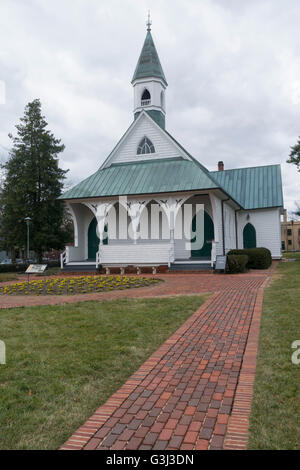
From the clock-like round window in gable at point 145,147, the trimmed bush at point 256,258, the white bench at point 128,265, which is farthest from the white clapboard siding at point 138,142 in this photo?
the white bench at point 128,265

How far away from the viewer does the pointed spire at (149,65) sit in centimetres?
2456

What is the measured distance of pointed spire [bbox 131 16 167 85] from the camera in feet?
80.6

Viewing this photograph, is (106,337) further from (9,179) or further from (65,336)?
(9,179)

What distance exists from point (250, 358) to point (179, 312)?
3.06m

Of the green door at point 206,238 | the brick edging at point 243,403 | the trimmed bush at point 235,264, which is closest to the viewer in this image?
the brick edging at point 243,403

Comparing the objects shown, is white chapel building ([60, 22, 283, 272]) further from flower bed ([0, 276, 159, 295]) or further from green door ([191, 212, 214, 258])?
flower bed ([0, 276, 159, 295])

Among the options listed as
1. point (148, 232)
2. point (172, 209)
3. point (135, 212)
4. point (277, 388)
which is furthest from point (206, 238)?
point (277, 388)

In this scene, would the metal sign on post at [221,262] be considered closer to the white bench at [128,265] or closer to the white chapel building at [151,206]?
the white chapel building at [151,206]

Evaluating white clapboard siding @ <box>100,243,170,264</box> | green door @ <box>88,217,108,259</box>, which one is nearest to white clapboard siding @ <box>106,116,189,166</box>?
green door @ <box>88,217,108,259</box>

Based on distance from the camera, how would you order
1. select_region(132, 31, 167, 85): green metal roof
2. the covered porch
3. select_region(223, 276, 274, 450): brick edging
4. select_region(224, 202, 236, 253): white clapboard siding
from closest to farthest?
1. select_region(223, 276, 274, 450): brick edging
2. the covered porch
3. select_region(224, 202, 236, 253): white clapboard siding
4. select_region(132, 31, 167, 85): green metal roof

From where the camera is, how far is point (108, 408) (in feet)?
12.5

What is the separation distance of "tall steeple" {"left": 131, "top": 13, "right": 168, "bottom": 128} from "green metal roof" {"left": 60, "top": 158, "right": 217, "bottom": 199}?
4601 millimetres

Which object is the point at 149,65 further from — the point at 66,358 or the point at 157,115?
the point at 66,358

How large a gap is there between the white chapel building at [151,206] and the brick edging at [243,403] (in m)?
12.5
